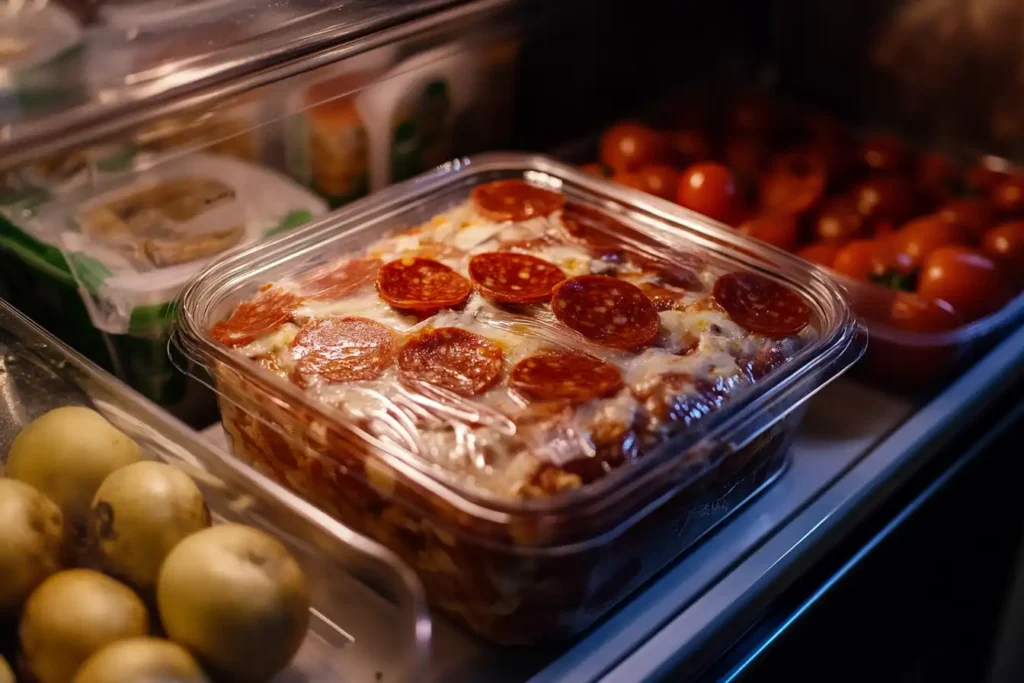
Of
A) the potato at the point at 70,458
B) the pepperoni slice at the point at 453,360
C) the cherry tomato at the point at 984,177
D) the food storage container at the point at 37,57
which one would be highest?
the food storage container at the point at 37,57

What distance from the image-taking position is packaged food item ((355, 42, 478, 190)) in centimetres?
132

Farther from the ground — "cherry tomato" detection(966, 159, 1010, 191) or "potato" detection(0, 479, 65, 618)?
"potato" detection(0, 479, 65, 618)

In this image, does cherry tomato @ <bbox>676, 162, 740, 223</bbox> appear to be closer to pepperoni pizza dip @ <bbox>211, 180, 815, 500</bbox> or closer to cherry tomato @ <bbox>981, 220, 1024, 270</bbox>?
pepperoni pizza dip @ <bbox>211, 180, 815, 500</bbox>

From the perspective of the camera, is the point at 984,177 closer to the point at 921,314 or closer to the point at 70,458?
the point at 921,314

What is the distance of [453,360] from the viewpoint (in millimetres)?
977

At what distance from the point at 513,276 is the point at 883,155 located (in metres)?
0.89

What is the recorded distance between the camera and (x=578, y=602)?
866mm

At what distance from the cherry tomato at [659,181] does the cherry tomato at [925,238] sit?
13.2 inches

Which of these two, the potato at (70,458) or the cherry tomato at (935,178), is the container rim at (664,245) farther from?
the cherry tomato at (935,178)

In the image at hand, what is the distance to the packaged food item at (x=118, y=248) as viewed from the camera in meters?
1.08

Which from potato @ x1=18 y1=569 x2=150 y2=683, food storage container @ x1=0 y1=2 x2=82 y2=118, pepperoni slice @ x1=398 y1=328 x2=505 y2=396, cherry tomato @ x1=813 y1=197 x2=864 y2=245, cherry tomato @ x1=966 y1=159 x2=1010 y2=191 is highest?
food storage container @ x1=0 y1=2 x2=82 y2=118

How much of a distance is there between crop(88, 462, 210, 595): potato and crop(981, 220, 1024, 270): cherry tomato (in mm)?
1156

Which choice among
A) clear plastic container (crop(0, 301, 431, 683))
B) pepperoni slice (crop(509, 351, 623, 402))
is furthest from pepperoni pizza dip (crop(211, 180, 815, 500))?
clear plastic container (crop(0, 301, 431, 683))

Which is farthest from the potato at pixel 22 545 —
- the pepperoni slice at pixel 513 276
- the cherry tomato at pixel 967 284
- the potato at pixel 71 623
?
the cherry tomato at pixel 967 284
